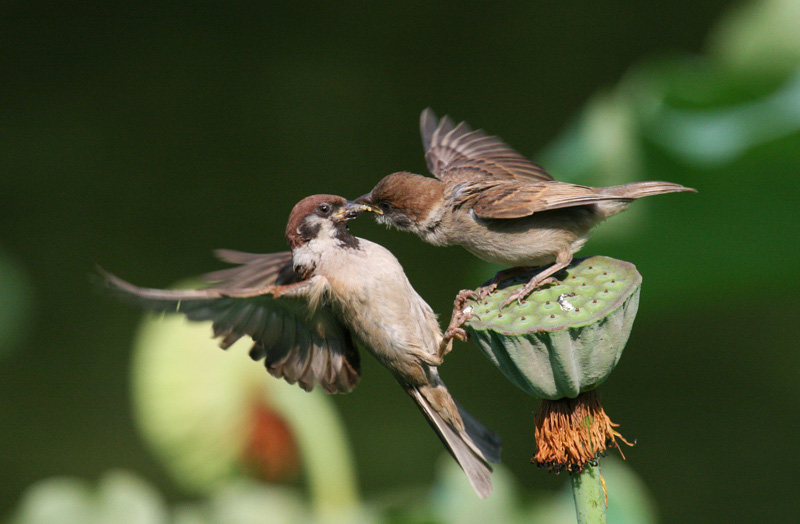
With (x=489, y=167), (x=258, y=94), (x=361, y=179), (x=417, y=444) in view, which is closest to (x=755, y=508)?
(x=417, y=444)

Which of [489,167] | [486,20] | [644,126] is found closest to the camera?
[644,126]

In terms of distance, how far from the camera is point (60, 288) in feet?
14.3

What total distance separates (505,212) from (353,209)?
16.6 inches

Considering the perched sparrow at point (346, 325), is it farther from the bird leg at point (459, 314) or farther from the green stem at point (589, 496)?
the green stem at point (589, 496)

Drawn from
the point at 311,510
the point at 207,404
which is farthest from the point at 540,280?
the point at 207,404

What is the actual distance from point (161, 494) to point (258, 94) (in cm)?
204

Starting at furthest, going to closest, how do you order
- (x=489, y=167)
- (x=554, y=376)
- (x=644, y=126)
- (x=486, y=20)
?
(x=486, y=20) < (x=489, y=167) < (x=644, y=126) < (x=554, y=376)

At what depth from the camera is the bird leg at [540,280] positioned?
1524 millimetres

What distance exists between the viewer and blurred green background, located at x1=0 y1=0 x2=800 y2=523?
3900mm

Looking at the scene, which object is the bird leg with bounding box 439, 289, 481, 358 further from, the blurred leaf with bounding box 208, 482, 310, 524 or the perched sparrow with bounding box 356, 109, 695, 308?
the blurred leaf with bounding box 208, 482, 310, 524

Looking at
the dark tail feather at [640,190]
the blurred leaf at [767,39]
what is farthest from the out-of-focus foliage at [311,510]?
the blurred leaf at [767,39]

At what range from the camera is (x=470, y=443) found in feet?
7.00

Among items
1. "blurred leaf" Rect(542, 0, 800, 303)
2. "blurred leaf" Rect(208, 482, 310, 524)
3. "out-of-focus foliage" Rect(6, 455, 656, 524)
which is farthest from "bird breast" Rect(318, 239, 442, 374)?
"blurred leaf" Rect(208, 482, 310, 524)

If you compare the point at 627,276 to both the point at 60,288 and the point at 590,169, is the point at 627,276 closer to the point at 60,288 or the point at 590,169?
the point at 590,169
